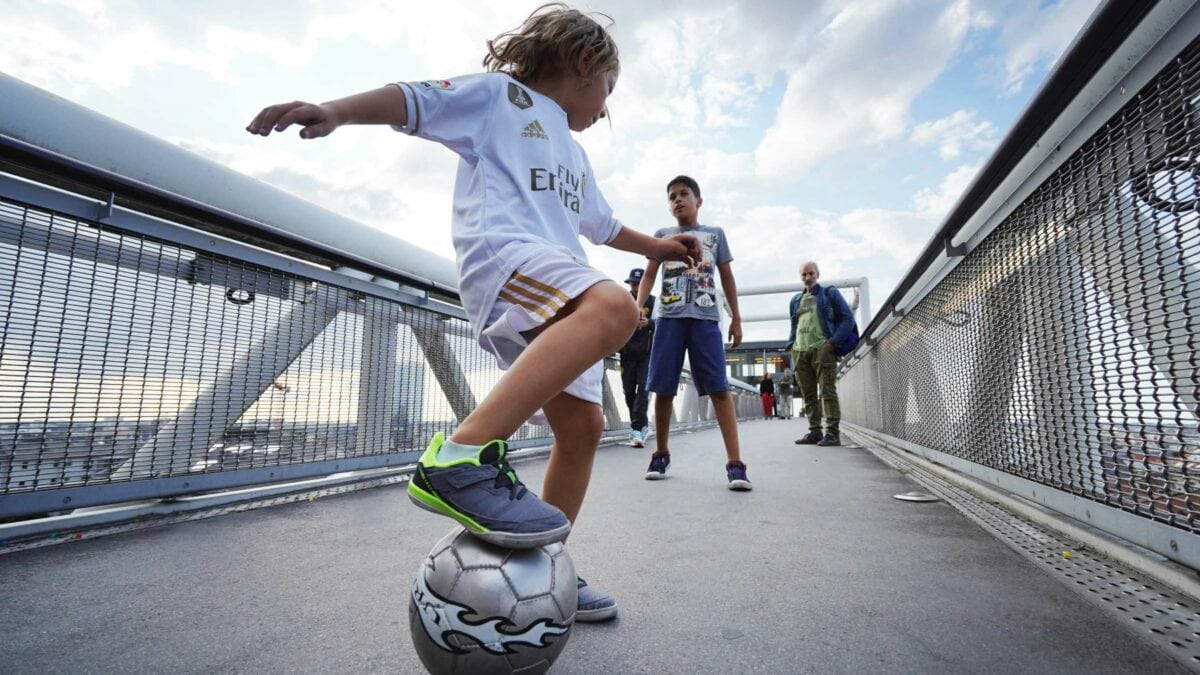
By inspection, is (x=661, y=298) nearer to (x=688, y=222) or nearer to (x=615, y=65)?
(x=688, y=222)

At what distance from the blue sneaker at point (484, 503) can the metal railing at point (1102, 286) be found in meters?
1.36

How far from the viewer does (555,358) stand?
0.98 m

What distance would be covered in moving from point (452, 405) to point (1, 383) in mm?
2169

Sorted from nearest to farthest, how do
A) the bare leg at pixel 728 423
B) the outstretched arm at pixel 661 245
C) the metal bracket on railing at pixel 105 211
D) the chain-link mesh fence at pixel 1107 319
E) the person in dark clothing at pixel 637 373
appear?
the chain-link mesh fence at pixel 1107 319
the outstretched arm at pixel 661 245
the metal bracket on railing at pixel 105 211
the bare leg at pixel 728 423
the person in dark clothing at pixel 637 373

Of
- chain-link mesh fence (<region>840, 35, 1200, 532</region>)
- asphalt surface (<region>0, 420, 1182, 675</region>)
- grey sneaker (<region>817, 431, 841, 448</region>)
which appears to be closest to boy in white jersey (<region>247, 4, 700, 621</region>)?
asphalt surface (<region>0, 420, 1182, 675</region>)

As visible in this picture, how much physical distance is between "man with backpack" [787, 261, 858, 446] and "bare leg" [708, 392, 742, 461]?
2.75 meters

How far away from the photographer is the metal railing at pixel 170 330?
174cm

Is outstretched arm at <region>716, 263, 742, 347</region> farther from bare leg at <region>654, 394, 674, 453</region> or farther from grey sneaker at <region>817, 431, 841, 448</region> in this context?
grey sneaker at <region>817, 431, 841, 448</region>

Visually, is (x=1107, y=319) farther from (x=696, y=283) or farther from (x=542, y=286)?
(x=696, y=283)

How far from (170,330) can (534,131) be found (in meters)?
1.76

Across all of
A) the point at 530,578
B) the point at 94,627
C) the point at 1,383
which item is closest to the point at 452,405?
the point at 1,383

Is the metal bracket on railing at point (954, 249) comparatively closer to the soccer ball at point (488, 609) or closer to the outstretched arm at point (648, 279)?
the outstretched arm at point (648, 279)

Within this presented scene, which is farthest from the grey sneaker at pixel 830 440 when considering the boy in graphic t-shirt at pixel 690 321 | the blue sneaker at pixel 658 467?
the blue sneaker at pixel 658 467

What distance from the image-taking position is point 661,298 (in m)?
3.23
